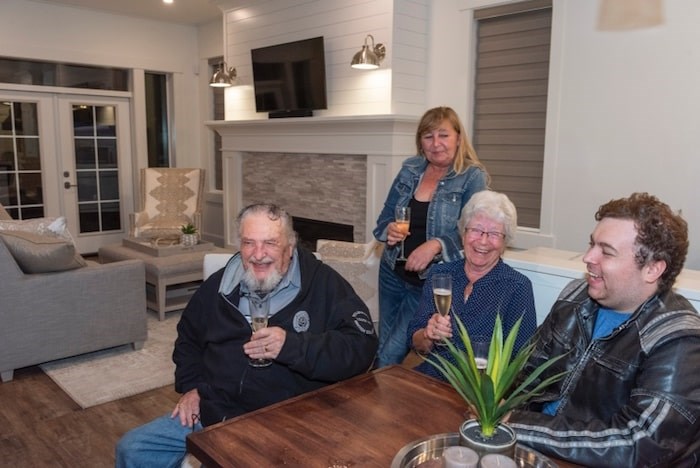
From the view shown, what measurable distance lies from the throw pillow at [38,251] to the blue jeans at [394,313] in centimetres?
194

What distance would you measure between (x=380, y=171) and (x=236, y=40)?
2.61 meters

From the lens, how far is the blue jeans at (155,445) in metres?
1.73

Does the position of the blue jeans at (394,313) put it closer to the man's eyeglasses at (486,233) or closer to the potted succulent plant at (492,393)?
the man's eyeglasses at (486,233)

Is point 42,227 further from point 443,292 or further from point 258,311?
point 443,292

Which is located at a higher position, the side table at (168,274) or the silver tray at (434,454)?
the silver tray at (434,454)

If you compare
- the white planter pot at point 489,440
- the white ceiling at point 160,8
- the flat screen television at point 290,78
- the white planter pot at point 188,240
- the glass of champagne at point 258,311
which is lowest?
the white planter pot at point 188,240

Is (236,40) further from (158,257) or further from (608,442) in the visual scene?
(608,442)

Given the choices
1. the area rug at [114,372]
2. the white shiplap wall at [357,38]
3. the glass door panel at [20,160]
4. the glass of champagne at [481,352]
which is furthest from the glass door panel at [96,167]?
the glass of champagne at [481,352]

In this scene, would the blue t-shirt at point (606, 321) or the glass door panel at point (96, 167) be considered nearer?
the blue t-shirt at point (606, 321)

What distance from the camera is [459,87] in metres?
4.42

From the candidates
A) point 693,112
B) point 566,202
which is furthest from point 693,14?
point 566,202

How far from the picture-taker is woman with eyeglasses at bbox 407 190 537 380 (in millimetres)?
1866

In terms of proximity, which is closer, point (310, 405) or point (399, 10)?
point (310, 405)

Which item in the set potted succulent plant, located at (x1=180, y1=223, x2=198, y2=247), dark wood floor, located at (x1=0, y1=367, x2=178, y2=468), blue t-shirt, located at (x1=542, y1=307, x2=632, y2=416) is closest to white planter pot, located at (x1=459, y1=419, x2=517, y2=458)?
blue t-shirt, located at (x1=542, y1=307, x2=632, y2=416)
